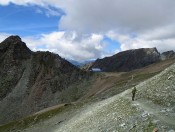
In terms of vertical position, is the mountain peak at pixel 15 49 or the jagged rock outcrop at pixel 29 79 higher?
the mountain peak at pixel 15 49

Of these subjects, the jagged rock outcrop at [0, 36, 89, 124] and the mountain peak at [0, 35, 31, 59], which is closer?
the jagged rock outcrop at [0, 36, 89, 124]

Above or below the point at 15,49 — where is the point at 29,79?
below

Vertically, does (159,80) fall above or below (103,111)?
above

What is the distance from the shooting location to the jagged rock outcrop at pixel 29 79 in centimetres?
15300

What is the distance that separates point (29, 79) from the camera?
566ft

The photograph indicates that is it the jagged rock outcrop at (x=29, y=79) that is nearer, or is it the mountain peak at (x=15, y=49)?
the jagged rock outcrop at (x=29, y=79)

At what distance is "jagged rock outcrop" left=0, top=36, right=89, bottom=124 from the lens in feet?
502

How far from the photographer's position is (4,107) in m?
157

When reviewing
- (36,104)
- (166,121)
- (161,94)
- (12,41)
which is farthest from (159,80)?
(12,41)

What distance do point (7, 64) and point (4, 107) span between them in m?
35.4

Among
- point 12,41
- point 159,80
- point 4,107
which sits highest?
point 12,41

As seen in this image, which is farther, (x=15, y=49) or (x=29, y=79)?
(x=15, y=49)

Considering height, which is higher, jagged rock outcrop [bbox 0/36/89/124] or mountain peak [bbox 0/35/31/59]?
mountain peak [bbox 0/35/31/59]

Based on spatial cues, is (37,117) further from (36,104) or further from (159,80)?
(36,104)
